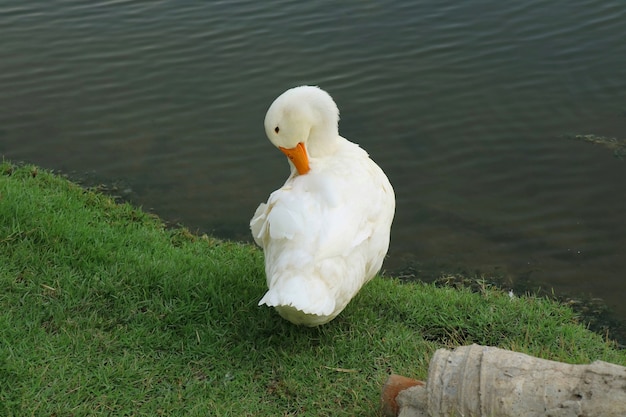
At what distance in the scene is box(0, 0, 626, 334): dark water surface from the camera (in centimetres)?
665

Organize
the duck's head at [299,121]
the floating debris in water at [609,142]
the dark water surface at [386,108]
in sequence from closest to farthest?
the duck's head at [299,121] < the dark water surface at [386,108] < the floating debris in water at [609,142]

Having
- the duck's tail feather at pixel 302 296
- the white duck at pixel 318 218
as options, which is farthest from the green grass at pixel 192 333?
the duck's tail feather at pixel 302 296

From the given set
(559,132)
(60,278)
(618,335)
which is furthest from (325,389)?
(559,132)

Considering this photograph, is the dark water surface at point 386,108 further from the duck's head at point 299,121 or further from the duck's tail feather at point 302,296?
the duck's tail feather at point 302,296

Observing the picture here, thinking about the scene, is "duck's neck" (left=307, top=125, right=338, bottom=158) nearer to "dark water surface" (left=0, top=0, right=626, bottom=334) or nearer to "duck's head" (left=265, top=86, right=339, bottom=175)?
"duck's head" (left=265, top=86, right=339, bottom=175)

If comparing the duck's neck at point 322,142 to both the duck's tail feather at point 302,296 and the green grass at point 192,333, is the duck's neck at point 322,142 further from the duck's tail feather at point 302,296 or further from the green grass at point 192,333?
the duck's tail feather at point 302,296

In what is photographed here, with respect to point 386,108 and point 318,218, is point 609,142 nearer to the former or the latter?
point 386,108

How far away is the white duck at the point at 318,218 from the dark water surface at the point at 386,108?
1545 millimetres

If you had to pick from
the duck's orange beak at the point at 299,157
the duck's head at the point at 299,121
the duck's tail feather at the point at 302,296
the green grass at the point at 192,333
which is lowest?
the green grass at the point at 192,333

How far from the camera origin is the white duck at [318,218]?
13.0 ft

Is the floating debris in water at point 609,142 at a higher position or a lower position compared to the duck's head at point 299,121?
lower

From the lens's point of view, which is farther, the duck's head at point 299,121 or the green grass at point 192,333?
the duck's head at point 299,121

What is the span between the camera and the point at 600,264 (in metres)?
6.18

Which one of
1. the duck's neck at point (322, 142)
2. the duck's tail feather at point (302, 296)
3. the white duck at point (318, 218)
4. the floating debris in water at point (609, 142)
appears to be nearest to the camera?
the duck's tail feather at point (302, 296)
